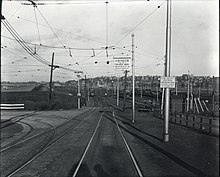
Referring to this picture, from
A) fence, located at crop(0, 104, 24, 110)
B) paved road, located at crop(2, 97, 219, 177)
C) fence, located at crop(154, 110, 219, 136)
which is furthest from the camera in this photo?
fence, located at crop(0, 104, 24, 110)

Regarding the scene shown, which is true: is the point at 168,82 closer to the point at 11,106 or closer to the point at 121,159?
the point at 121,159

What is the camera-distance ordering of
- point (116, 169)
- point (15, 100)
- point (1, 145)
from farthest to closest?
point (15, 100) → point (1, 145) → point (116, 169)

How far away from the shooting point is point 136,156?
1036 centimetres

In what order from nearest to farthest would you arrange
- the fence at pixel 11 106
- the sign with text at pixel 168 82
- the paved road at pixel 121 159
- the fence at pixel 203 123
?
1. the paved road at pixel 121 159
2. the fence at pixel 203 123
3. the sign with text at pixel 168 82
4. the fence at pixel 11 106

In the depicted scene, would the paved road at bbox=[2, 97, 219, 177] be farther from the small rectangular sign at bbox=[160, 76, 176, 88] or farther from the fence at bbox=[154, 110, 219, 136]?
the small rectangular sign at bbox=[160, 76, 176, 88]

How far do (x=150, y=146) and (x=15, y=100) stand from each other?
46.9 m

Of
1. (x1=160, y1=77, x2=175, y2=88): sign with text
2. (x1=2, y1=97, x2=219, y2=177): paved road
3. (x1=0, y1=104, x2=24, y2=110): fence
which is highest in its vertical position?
(x1=160, y1=77, x2=175, y2=88): sign with text

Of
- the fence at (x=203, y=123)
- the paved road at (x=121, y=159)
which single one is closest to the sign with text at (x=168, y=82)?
the fence at (x=203, y=123)

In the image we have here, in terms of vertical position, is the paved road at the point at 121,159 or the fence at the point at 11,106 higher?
the paved road at the point at 121,159

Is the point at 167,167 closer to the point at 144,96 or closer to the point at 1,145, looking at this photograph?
the point at 1,145

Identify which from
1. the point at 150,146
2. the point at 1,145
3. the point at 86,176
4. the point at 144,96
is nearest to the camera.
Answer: the point at 86,176

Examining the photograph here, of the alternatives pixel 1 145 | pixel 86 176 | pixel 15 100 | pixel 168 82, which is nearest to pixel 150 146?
pixel 168 82

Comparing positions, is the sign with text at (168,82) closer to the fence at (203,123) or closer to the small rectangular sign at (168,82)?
the small rectangular sign at (168,82)

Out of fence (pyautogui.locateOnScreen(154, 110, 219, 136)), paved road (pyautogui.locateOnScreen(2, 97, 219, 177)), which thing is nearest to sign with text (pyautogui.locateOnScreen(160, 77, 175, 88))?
fence (pyautogui.locateOnScreen(154, 110, 219, 136))
